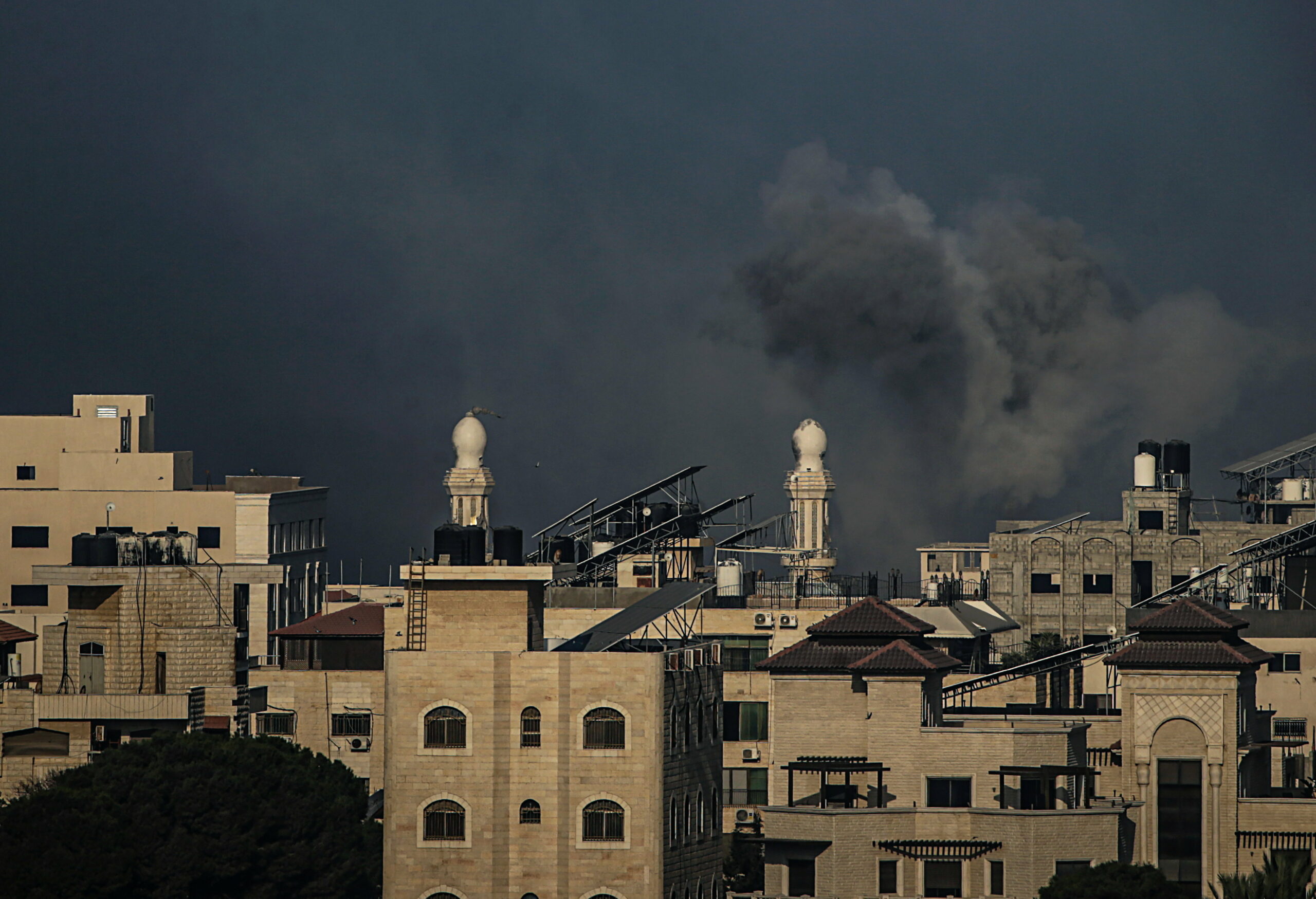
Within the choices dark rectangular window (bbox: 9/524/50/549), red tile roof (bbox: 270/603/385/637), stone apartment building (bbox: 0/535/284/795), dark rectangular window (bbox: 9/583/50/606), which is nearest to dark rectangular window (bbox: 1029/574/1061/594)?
red tile roof (bbox: 270/603/385/637)

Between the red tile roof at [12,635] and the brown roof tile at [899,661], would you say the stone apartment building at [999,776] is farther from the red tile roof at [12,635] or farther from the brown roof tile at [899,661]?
the red tile roof at [12,635]

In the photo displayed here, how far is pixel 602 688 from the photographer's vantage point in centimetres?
9531

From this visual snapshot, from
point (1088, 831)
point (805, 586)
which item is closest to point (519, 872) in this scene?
point (1088, 831)

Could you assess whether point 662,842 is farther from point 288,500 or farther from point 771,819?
point 288,500

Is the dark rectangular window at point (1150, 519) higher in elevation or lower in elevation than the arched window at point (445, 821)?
higher

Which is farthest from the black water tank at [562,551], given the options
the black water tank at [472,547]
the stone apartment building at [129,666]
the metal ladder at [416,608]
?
the metal ladder at [416,608]

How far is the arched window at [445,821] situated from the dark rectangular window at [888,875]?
16287 mm

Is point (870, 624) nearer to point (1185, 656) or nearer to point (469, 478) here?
point (1185, 656)

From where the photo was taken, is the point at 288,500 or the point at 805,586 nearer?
the point at 805,586

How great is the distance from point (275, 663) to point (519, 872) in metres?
51.4

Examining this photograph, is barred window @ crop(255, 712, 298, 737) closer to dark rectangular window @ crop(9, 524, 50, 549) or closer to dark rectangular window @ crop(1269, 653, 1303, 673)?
dark rectangular window @ crop(1269, 653, 1303, 673)

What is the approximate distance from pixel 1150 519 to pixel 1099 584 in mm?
7820

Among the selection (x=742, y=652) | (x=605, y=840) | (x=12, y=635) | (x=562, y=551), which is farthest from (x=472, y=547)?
(x=562, y=551)

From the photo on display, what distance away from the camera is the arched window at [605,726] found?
3752 inches
